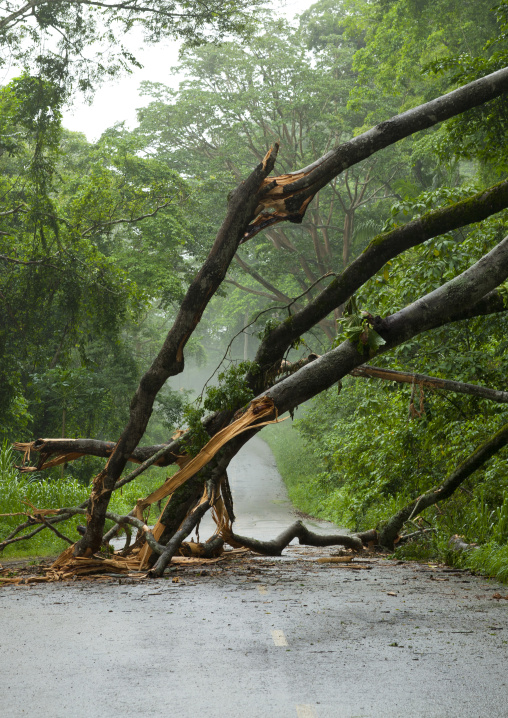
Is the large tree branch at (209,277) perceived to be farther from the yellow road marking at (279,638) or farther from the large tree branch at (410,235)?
the yellow road marking at (279,638)

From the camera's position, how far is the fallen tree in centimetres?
678

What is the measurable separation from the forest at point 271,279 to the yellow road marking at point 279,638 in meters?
2.58

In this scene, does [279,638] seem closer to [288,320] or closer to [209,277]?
[209,277]

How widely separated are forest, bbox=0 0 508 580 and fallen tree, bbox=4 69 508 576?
0.09 feet

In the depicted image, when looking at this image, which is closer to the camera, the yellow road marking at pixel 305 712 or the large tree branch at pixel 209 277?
the yellow road marking at pixel 305 712

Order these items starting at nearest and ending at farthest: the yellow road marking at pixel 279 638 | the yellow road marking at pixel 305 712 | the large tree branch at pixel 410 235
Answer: the yellow road marking at pixel 305 712, the yellow road marking at pixel 279 638, the large tree branch at pixel 410 235

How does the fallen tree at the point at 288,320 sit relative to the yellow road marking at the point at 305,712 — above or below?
above

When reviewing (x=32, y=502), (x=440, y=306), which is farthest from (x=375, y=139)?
(x=32, y=502)

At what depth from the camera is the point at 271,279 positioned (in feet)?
103

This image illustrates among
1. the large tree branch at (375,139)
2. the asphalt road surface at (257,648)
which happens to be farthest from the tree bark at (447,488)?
the large tree branch at (375,139)

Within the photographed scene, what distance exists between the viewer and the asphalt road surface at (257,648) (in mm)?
3434

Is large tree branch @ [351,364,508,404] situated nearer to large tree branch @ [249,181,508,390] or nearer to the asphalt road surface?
large tree branch @ [249,181,508,390]

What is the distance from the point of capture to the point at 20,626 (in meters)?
5.50

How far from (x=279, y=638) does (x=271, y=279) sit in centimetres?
2703
